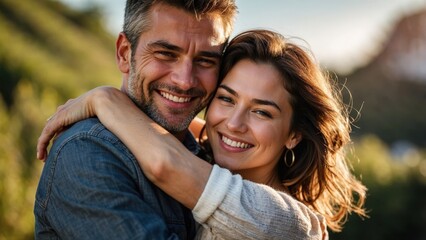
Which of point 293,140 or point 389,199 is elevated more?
point 293,140

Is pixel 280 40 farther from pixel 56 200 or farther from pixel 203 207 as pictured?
pixel 56 200

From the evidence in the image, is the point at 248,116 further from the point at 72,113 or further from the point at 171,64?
the point at 72,113

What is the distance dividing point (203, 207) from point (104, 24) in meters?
19.9

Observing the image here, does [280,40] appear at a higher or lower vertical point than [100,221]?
higher

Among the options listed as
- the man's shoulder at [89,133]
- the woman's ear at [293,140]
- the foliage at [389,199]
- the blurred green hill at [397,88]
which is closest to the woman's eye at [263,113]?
the woman's ear at [293,140]

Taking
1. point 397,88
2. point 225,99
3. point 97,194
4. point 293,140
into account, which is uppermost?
point 225,99

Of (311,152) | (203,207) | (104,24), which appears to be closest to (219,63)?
(311,152)

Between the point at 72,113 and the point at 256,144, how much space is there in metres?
1.02

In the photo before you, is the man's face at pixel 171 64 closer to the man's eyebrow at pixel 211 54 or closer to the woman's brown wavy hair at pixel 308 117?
the man's eyebrow at pixel 211 54

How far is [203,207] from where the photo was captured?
2.49 m

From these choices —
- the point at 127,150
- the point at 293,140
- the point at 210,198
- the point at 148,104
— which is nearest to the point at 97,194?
the point at 127,150

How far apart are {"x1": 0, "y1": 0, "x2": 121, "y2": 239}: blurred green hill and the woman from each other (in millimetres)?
2722

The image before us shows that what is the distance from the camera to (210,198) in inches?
97.9

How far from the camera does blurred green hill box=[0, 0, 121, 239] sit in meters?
5.54
